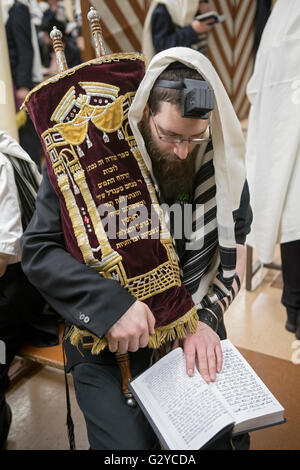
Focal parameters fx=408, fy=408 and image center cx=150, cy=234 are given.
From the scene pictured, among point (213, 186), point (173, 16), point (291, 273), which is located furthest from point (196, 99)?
point (173, 16)

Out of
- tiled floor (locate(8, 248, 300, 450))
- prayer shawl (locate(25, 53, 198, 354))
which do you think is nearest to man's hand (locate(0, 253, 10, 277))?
prayer shawl (locate(25, 53, 198, 354))

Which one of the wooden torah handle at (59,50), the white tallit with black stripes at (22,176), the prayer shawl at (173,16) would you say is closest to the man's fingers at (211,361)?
the white tallit with black stripes at (22,176)

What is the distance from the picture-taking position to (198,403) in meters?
1.12

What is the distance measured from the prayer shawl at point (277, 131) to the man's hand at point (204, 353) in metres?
1.23

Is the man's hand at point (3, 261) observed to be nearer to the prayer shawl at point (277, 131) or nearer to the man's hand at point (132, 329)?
the man's hand at point (132, 329)

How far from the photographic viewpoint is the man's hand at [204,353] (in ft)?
3.98

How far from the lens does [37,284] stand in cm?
124

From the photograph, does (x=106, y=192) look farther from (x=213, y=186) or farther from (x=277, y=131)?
(x=277, y=131)

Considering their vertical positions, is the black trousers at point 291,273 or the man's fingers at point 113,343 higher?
the man's fingers at point 113,343

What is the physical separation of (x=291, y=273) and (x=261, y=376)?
0.88 m

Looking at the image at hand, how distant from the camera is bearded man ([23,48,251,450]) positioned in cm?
116

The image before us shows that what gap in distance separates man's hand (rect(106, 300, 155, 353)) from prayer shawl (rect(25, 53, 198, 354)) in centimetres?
5

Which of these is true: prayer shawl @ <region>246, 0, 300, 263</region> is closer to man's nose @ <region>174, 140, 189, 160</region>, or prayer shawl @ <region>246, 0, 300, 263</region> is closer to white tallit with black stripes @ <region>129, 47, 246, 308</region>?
white tallit with black stripes @ <region>129, 47, 246, 308</region>
